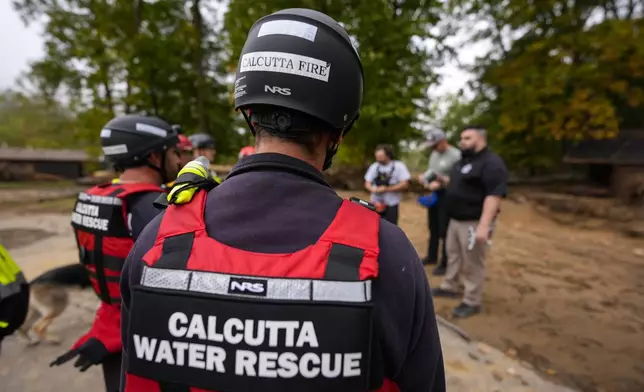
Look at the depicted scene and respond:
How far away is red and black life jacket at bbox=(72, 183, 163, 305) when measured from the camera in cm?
243

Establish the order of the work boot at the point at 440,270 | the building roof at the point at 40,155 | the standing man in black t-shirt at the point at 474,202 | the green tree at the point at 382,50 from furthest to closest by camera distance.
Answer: the building roof at the point at 40,155, the green tree at the point at 382,50, the work boot at the point at 440,270, the standing man in black t-shirt at the point at 474,202

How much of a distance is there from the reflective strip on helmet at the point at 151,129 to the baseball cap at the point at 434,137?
4.77 metres

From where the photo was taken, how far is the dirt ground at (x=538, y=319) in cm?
386

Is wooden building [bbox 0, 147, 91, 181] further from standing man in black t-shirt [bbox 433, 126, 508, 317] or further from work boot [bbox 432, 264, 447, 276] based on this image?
standing man in black t-shirt [bbox 433, 126, 508, 317]

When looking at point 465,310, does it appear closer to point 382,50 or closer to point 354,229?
point 354,229

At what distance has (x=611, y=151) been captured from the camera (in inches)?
555

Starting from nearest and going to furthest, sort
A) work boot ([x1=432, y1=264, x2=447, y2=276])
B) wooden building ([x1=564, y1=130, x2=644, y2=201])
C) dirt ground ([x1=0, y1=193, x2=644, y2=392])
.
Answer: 1. dirt ground ([x1=0, y1=193, x2=644, y2=392])
2. work boot ([x1=432, y1=264, x2=447, y2=276])
3. wooden building ([x1=564, y1=130, x2=644, y2=201])

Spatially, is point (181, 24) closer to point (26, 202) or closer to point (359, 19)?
point (359, 19)

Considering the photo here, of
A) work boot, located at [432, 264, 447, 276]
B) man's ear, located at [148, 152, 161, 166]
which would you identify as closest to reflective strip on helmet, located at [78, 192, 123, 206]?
man's ear, located at [148, 152, 161, 166]

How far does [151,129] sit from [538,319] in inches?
197

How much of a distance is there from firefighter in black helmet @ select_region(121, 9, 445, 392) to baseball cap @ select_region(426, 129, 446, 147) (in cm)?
571

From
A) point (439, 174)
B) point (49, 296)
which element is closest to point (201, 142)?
point (49, 296)

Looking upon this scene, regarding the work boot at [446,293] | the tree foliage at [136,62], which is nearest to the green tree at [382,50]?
the tree foliage at [136,62]

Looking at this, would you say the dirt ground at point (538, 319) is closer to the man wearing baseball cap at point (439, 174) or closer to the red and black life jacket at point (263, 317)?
the man wearing baseball cap at point (439, 174)
